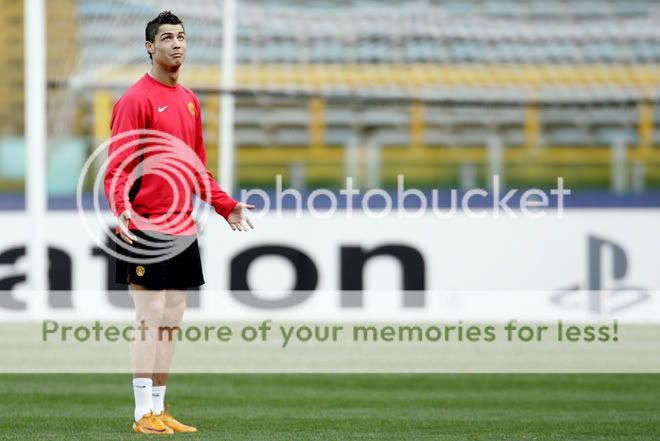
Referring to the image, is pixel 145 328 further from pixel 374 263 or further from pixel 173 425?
pixel 374 263

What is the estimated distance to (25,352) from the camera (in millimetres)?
9180

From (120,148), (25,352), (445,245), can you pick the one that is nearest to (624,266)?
(445,245)

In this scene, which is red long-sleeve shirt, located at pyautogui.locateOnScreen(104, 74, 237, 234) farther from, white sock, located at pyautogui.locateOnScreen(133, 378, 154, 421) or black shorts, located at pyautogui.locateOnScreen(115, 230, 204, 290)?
white sock, located at pyautogui.locateOnScreen(133, 378, 154, 421)

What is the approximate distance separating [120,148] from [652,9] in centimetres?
1273

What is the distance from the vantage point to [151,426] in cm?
542

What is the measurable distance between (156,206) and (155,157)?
21 centimetres

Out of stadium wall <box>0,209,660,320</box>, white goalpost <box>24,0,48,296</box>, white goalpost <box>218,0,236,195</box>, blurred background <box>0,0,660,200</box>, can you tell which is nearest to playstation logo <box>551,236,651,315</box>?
stadium wall <box>0,209,660,320</box>

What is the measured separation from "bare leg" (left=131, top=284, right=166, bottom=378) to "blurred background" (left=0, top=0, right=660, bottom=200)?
7.62 metres

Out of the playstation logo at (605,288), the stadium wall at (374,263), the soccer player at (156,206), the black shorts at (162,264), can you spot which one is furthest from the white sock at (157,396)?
the playstation logo at (605,288)

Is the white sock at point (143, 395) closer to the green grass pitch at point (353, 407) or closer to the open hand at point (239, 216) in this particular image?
the green grass pitch at point (353, 407)

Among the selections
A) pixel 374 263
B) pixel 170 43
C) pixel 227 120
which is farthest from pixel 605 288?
pixel 170 43

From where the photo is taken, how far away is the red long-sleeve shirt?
211 inches

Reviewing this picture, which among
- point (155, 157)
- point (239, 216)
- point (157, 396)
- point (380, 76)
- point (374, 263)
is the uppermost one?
point (380, 76)

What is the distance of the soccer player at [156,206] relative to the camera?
538 cm
